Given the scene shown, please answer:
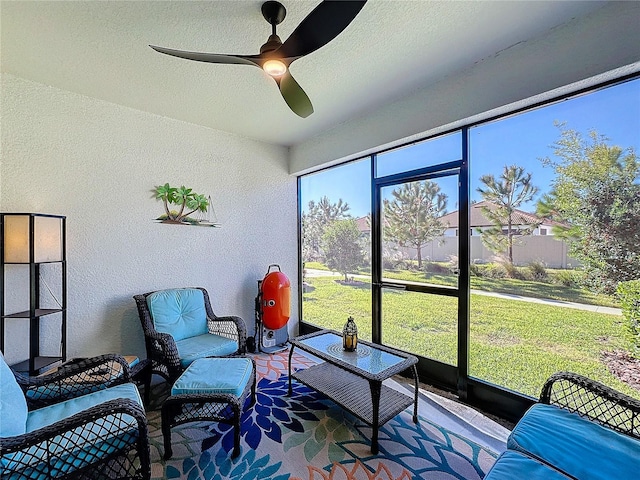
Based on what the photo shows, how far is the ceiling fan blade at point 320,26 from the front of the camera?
1.21 metres

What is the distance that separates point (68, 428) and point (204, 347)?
4.35 feet

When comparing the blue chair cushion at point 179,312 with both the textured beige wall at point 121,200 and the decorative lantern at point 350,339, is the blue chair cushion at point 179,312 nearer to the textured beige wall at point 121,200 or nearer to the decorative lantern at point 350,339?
the textured beige wall at point 121,200

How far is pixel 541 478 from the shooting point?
47.1 inches

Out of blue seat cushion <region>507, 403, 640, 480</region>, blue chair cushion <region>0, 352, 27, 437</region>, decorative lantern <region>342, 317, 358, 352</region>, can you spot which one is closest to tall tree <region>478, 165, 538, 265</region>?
blue seat cushion <region>507, 403, 640, 480</region>

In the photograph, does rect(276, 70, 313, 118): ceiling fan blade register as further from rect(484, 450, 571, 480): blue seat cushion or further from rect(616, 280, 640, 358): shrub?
rect(616, 280, 640, 358): shrub

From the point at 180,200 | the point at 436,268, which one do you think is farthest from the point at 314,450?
the point at 180,200

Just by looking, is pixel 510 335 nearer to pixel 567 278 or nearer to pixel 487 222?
pixel 567 278

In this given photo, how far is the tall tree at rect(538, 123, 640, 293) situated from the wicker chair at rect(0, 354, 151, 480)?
Result: 2.92 meters

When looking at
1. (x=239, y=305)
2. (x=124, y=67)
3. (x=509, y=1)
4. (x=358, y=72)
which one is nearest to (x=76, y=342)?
(x=239, y=305)

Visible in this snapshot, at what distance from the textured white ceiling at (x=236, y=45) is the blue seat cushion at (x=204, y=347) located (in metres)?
2.32

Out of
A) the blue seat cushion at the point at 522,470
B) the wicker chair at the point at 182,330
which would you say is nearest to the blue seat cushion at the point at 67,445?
the wicker chair at the point at 182,330

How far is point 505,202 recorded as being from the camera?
236 cm

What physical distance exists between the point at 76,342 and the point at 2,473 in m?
1.69

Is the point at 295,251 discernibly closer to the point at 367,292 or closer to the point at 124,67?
the point at 367,292
